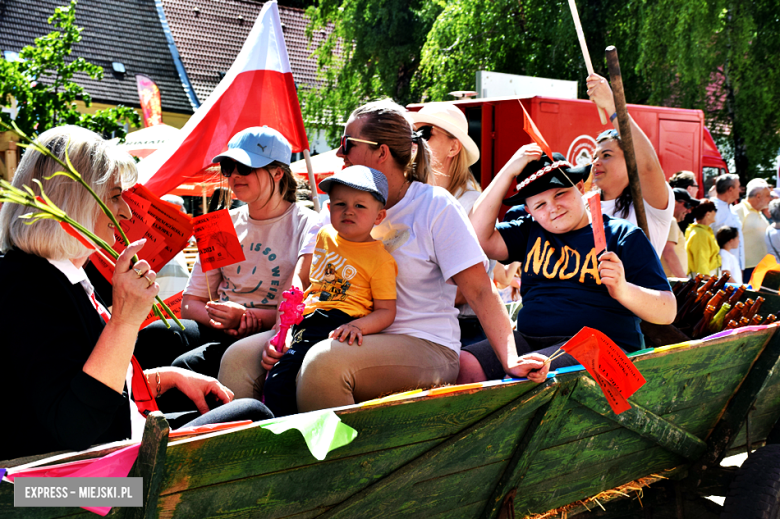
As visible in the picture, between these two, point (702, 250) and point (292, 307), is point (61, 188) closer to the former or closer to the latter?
point (292, 307)

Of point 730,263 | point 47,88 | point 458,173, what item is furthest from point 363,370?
point 47,88

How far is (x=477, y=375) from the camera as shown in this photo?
2.56 metres

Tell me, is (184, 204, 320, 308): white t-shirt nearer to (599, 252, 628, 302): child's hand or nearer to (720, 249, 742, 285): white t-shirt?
(599, 252, 628, 302): child's hand

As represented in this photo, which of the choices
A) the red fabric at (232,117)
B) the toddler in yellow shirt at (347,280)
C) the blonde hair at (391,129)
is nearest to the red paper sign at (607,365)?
the toddler in yellow shirt at (347,280)

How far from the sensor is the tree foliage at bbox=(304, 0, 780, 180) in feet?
34.6

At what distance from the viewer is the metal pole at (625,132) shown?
2.87m

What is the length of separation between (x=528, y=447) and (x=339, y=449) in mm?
701

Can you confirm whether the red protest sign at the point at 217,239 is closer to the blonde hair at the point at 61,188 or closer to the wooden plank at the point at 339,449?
the blonde hair at the point at 61,188

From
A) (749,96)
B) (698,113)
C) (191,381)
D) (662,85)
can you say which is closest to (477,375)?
(191,381)

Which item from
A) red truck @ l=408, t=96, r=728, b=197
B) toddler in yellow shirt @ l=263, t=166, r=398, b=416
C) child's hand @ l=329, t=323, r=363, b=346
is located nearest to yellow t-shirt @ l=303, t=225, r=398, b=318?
toddler in yellow shirt @ l=263, t=166, r=398, b=416

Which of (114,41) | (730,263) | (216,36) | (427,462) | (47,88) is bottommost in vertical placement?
(730,263)

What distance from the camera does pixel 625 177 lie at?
3.47 meters

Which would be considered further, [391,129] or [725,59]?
→ [725,59]

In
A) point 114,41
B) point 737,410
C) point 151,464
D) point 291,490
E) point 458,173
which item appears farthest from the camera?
point 114,41
